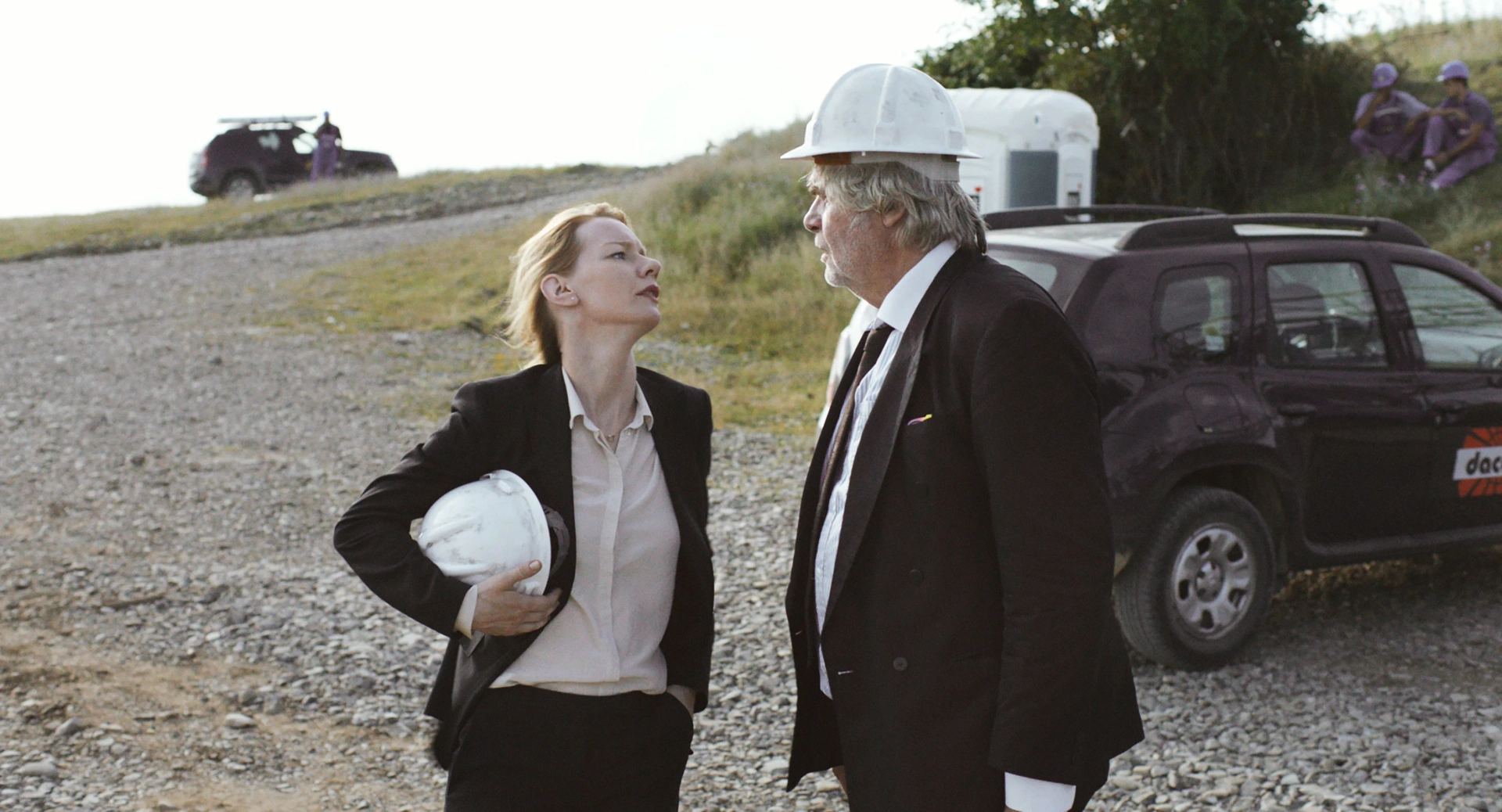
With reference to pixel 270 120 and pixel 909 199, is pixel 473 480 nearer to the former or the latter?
pixel 909 199

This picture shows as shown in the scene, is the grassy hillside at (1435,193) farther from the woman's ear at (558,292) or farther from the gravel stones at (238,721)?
the woman's ear at (558,292)

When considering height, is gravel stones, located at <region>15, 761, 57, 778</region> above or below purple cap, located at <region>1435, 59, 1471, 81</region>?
below

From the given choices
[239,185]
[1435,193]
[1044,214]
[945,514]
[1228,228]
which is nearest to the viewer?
[945,514]

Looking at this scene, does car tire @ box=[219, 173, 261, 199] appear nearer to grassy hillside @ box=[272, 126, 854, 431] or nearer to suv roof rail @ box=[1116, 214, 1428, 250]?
grassy hillside @ box=[272, 126, 854, 431]

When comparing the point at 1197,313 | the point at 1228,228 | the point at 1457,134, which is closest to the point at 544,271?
the point at 1197,313

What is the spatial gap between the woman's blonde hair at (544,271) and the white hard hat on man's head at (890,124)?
2.17 ft

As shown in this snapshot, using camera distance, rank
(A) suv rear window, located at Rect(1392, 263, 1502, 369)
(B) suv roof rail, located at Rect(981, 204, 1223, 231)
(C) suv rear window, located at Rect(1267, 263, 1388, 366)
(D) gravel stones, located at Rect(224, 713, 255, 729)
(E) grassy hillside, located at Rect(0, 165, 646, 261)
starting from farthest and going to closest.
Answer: (E) grassy hillside, located at Rect(0, 165, 646, 261) → (B) suv roof rail, located at Rect(981, 204, 1223, 231) → (A) suv rear window, located at Rect(1392, 263, 1502, 369) → (C) suv rear window, located at Rect(1267, 263, 1388, 366) → (D) gravel stones, located at Rect(224, 713, 255, 729)

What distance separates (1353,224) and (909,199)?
4477 millimetres

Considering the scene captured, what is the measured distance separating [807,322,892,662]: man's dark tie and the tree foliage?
14824mm

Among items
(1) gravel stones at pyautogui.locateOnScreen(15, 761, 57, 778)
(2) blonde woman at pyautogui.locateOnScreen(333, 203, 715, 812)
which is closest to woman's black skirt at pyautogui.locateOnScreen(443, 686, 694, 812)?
(2) blonde woman at pyautogui.locateOnScreen(333, 203, 715, 812)

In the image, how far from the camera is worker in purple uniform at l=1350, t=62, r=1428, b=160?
1606 centimetres

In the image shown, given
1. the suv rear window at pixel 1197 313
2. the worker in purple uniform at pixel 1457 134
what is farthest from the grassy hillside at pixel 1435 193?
the suv rear window at pixel 1197 313

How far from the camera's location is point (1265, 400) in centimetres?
541

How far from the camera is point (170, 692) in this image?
5.36 meters
